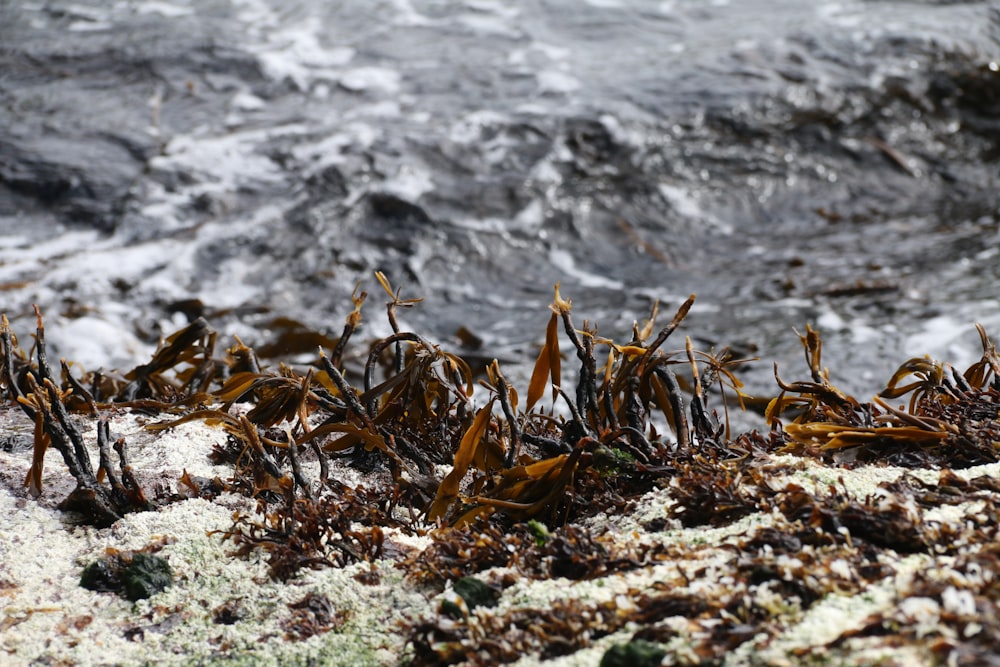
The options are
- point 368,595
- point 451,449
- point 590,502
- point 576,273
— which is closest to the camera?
point 368,595

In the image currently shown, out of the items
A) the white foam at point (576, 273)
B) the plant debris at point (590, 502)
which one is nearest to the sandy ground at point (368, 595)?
the plant debris at point (590, 502)

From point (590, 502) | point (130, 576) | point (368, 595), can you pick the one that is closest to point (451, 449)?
point (590, 502)

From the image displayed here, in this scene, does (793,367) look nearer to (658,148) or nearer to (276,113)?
(658,148)

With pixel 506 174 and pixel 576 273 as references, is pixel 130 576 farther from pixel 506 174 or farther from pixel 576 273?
pixel 506 174

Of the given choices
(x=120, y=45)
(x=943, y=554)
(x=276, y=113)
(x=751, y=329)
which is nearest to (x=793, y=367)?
(x=751, y=329)

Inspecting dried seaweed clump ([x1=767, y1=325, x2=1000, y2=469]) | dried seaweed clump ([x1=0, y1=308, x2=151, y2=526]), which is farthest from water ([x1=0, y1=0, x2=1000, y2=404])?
dried seaweed clump ([x1=0, y1=308, x2=151, y2=526])

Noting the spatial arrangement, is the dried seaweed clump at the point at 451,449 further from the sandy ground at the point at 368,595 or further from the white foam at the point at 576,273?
the white foam at the point at 576,273

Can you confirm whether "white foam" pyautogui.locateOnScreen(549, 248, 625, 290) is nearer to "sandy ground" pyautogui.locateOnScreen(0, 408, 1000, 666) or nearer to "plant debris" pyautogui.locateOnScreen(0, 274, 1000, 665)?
"plant debris" pyautogui.locateOnScreen(0, 274, 1000, 665)

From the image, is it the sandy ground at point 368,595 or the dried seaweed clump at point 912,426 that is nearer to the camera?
the sandy ground at point 368,595
